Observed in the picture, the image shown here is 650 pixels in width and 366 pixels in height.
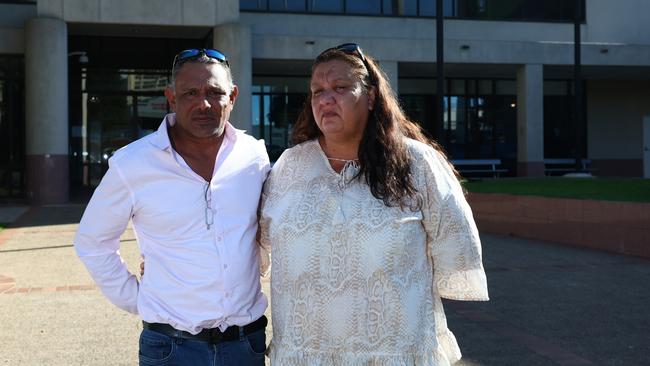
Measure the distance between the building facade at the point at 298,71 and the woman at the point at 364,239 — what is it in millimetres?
17816

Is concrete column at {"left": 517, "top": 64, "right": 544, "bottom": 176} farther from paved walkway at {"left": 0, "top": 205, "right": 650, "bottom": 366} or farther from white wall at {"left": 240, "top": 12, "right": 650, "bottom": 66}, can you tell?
paved walkway at {"left": 0, "top": 205, "right": 650, "bottom": 366}

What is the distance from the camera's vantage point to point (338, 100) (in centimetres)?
254

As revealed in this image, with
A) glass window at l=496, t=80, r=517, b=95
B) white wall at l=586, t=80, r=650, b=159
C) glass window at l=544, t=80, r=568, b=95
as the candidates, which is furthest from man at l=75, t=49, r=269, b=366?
white wall at l=586, t=80, r=650, b=159

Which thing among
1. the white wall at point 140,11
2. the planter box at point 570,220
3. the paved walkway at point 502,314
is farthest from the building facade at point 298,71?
the paved walkway at point 502,314

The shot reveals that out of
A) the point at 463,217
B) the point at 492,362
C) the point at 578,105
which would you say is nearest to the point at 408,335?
the point at 463,217

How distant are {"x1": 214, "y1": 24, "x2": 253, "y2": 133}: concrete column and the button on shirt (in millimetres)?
17526

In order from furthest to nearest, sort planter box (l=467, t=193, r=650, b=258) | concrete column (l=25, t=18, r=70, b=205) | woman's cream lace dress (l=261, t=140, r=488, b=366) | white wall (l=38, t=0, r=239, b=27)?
white wall (l=38, t=0, r=239, b=27)
concrete column (l=25, t=18, r=70, b=205)
planter box (l=467, t=193, r=650, b=258)
woman's cream lace dress (l=261, t=140, r=488, b=366)

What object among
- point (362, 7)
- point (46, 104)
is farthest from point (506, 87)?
point (46, 104)

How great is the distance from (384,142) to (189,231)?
72cm

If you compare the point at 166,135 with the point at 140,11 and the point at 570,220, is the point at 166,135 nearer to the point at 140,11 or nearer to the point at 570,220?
the point at 570,220

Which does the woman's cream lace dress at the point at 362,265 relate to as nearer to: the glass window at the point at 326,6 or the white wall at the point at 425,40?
the white wall at the point at 425,40

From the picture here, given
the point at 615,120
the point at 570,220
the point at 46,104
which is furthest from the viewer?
the point at 615,120

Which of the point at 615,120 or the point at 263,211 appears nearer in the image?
the point at 263,211

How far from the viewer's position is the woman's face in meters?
2.55
